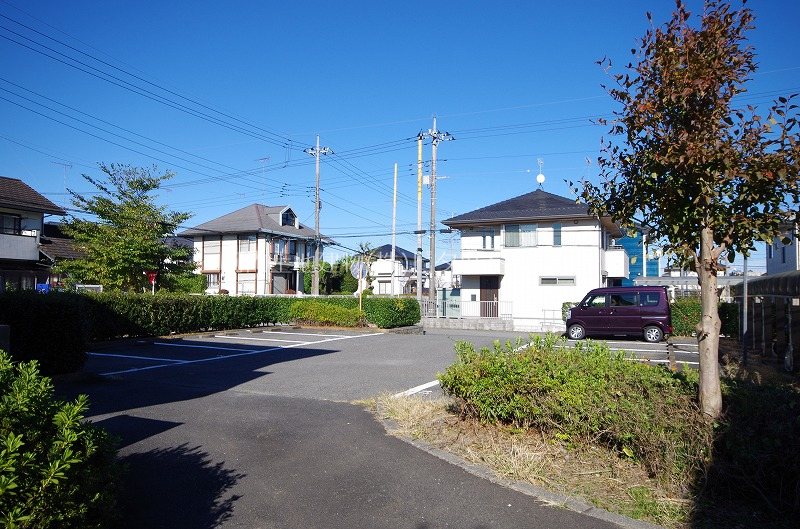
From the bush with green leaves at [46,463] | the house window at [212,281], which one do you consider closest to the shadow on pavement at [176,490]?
the bush with green leaves at [46,463]

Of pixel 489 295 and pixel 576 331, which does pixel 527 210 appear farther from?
pixel 576 331

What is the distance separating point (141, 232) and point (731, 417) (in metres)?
21.1

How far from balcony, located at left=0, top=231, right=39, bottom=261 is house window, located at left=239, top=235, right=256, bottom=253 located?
17901 mm

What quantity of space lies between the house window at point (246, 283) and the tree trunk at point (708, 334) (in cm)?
4341

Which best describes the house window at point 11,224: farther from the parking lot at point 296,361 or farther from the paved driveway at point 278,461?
the paved driveway at point 278,461

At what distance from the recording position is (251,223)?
46.3m

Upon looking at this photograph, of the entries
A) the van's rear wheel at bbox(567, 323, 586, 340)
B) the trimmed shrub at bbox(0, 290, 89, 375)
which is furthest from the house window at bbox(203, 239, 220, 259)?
the trimmed shrub at bbox(0, 290, 89, 375)

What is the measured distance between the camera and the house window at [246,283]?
1809 inches

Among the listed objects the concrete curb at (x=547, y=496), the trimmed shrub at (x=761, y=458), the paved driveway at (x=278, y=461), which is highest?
the trimmed shrub at (x=761, y=458)

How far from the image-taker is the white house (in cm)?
2867

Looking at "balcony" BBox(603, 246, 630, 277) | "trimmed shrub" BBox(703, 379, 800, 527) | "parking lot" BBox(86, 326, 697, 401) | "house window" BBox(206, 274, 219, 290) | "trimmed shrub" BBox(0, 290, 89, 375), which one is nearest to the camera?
"trimmed shrub" BBox(703, 379, 800, 527)

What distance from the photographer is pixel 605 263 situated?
98.4ft

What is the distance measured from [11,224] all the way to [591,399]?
32.3m

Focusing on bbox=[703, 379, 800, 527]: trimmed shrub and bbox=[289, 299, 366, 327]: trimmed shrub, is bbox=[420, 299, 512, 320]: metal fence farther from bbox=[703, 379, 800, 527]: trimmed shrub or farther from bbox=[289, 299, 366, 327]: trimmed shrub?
bbox=[703, 379, 800, 527]: trimmed shrub
